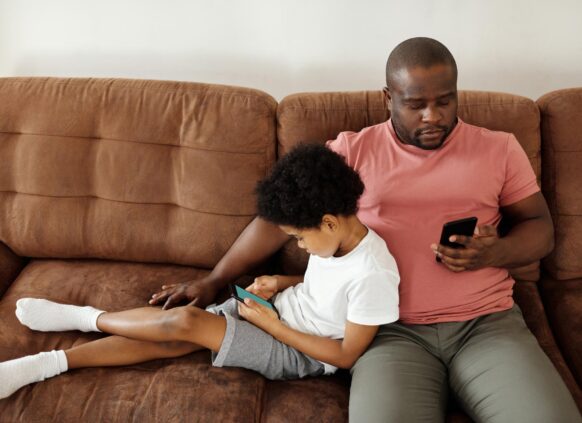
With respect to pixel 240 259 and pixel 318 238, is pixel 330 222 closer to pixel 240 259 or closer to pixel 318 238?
pixel 318 238

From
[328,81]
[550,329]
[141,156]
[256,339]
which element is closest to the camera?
[256,339]

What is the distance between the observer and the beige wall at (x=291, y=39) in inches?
72.8

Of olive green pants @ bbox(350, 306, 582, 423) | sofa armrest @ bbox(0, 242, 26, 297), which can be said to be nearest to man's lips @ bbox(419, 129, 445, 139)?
A: olive green pants @ bbox(350, 306, 582, 423)

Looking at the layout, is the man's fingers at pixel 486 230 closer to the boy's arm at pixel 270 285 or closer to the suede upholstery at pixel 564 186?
the suede upholstery at pixel 564 186

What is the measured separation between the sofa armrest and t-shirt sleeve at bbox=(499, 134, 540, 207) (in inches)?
58.6

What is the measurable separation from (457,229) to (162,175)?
89 centimetres

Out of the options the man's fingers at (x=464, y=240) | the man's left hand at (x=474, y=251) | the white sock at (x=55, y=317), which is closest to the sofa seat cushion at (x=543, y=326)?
the man's left hand at (x=474, y=251)

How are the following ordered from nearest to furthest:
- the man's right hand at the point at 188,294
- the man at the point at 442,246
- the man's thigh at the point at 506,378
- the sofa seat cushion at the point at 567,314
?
the man's thigh at the point at 506,378
the man at the point at 442,246
the sofa seat cushion at the point at 567,314
the man's right hand at the point at 188,294

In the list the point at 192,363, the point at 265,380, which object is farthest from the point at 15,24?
the point at 265,380

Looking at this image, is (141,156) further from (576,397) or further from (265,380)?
(576,397)

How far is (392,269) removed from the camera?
1348 mm

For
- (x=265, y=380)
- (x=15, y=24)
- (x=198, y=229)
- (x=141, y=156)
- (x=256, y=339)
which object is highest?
(x=15, y=24)

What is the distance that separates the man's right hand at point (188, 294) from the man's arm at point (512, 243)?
66 cm

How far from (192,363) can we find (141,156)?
2.15ft
